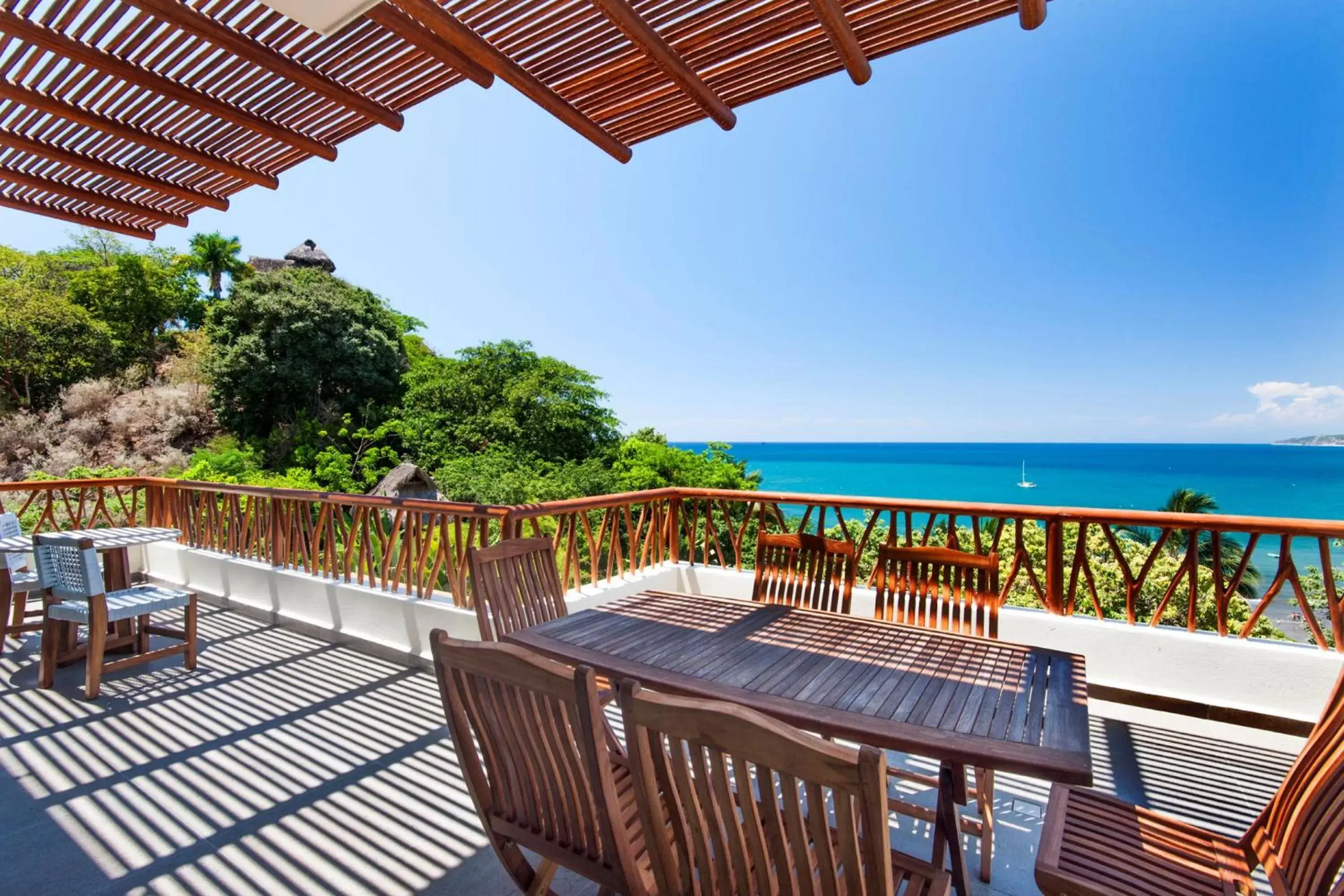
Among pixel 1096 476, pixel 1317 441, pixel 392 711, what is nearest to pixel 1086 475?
pixel 1096 476

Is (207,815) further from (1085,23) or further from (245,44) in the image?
(1085,23)

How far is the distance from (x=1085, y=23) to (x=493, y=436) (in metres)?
15.6

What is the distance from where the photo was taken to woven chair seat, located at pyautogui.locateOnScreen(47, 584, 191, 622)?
3586 mm

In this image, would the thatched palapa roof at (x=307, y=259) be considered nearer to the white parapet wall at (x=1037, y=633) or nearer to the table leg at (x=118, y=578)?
the white parapet wall at (x=1037, y=633)

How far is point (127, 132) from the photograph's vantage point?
2.33 metres

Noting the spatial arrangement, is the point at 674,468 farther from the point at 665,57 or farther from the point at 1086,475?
the point at 1086,475

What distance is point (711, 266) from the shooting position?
24766 millimetres

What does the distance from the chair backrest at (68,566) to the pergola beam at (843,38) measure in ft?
14.7

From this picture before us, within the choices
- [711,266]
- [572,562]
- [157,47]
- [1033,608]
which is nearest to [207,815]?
[572,562]

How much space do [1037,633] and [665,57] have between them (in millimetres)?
3756

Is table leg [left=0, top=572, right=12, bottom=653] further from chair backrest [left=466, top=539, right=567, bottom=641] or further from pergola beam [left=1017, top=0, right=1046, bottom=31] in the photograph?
pergola beam [left=1017, top=0, right=1046, bottom=31]

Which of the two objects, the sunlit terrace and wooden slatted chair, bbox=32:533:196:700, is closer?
the sunlit terrace

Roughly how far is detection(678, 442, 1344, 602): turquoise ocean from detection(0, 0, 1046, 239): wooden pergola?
26.4 m

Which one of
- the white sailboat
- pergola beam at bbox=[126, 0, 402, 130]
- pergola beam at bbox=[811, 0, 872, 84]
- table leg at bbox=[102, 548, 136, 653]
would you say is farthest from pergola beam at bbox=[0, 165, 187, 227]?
the white sailboat
